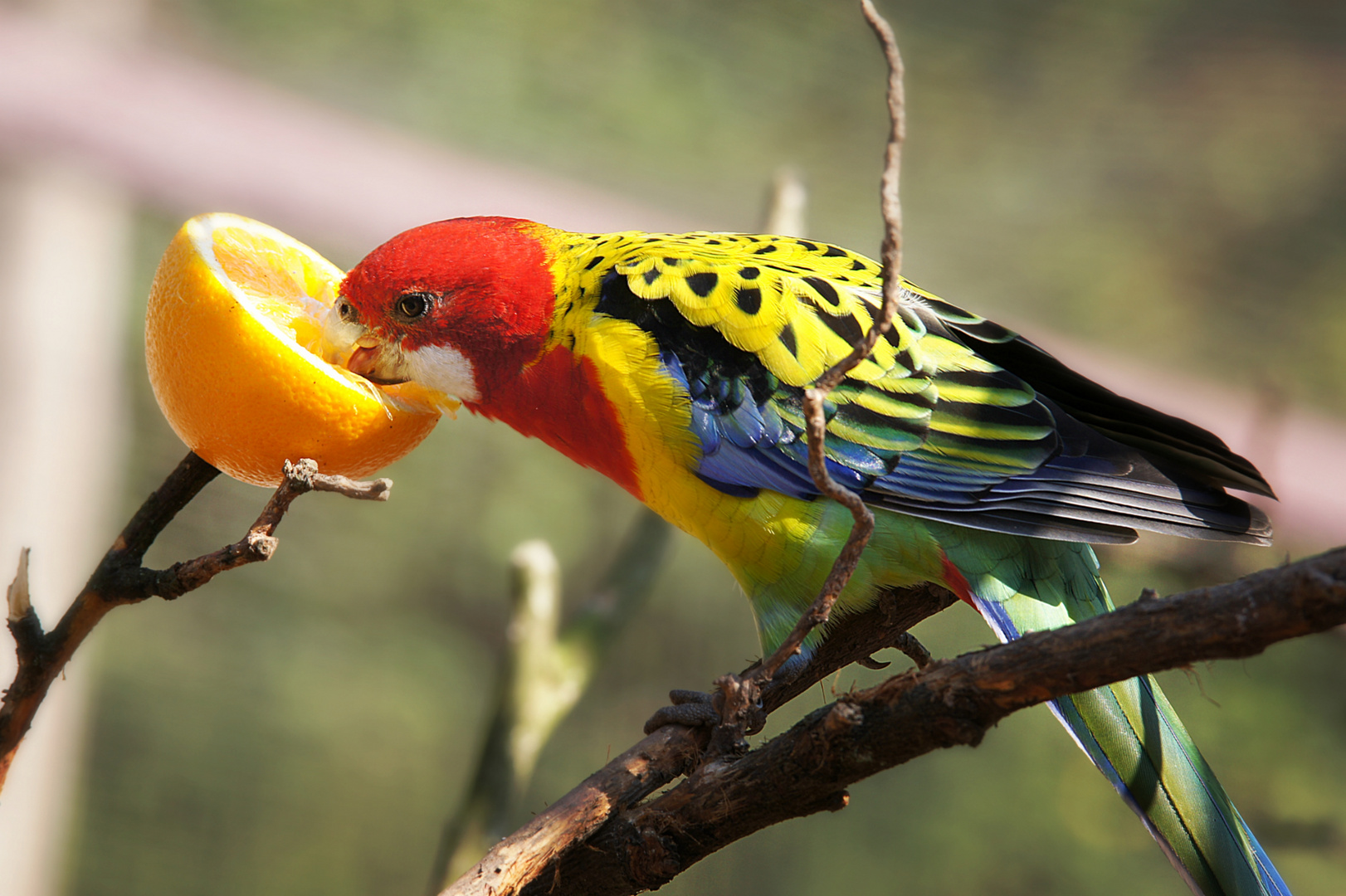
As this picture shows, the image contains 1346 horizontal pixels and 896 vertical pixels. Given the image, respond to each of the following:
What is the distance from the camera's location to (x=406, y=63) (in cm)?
386

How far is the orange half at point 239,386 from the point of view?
1061mm

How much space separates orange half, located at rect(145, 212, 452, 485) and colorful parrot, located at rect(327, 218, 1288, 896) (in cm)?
29

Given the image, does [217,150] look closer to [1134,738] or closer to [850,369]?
[850,369]

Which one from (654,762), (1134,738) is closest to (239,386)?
(654,762)

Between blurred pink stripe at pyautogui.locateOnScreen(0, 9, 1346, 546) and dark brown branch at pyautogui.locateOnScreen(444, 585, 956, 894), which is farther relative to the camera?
blurred pink stripe at pyautogui.locateOnScreen(0, 9, 1346, 546)

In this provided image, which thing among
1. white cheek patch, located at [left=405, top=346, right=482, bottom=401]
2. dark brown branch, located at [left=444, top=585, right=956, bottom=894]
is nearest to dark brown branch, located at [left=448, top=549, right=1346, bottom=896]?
dark brown branch, located at [left=444, top=585, right=956, bottom=894]

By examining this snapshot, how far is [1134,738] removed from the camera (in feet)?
4.01

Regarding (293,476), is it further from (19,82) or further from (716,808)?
(19,82)

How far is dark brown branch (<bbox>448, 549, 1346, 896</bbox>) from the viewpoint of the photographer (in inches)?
28.2

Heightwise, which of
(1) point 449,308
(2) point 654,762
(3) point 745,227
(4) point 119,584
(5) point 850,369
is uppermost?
(5) point 850,369

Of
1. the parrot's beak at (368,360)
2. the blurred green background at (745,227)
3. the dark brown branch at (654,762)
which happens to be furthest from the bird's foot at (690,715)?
the blurred green background at (745,227)

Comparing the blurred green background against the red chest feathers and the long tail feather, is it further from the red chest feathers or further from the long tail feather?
the long tail feather

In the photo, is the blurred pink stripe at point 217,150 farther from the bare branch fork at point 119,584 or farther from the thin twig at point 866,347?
the thin twig at point 866,347

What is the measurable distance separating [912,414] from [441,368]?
67 cm
